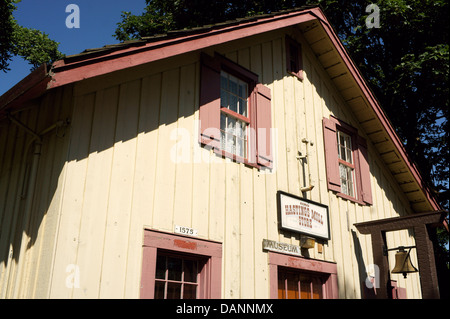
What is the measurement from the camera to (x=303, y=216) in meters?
7.82

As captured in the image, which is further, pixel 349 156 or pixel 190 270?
pixel 349 156

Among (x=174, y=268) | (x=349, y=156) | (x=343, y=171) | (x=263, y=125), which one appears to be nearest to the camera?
(x=174, y=268)

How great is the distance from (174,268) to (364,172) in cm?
551

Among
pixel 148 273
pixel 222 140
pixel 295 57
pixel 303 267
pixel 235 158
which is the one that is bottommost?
pixel 148 273

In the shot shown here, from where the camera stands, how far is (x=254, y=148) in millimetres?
7402

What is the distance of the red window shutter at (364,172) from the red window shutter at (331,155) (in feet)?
2.96

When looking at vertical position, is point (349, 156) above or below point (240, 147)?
above

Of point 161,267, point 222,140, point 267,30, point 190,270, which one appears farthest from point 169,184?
point 267,30

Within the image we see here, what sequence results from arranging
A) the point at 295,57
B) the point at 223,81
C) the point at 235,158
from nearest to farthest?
the point at 235,158
the point at 223,81
the point at 295,57

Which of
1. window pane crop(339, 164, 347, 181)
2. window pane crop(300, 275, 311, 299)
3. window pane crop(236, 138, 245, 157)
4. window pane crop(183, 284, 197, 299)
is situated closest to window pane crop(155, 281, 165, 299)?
window pane crop(183, 284, 197, 299)

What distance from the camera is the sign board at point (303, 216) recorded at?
743 cm

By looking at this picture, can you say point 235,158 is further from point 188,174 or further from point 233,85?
point 233,85

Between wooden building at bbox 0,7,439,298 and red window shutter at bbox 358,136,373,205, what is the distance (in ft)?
0.16

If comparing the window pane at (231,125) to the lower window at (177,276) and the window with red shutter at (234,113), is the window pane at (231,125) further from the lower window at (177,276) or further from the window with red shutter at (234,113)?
the lower window at (177,276)
